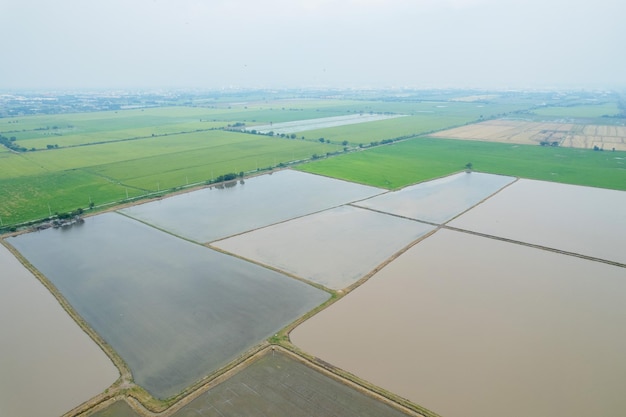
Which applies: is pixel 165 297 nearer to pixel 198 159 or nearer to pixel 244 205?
pixel 244 205

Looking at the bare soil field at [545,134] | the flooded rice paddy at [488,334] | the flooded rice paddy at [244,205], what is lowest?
the flooded rice paddy at [488,334]

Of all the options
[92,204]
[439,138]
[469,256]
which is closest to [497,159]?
[439,138]

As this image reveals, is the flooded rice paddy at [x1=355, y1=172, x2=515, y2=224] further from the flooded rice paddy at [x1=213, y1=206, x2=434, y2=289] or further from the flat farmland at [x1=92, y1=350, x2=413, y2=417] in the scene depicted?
the flat farmland at [x1=92, y1=350, x2=413, y2=417]

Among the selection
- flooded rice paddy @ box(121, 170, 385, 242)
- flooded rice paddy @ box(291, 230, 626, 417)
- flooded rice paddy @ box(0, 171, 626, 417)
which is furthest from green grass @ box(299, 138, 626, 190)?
flooded rice paddy @ box(291, 230, 626, 417)

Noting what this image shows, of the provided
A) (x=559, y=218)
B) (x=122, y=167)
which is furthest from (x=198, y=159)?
(x=559, y=218)

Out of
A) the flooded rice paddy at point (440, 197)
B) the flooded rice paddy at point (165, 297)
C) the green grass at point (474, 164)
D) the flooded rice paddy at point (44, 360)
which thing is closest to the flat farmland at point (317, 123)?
the green grass at point (474, 164)

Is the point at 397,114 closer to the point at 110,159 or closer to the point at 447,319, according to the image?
the point at 110,159

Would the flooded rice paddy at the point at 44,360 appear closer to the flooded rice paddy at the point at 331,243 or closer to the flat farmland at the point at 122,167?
the flooded rice paddy at the point at 331,243
